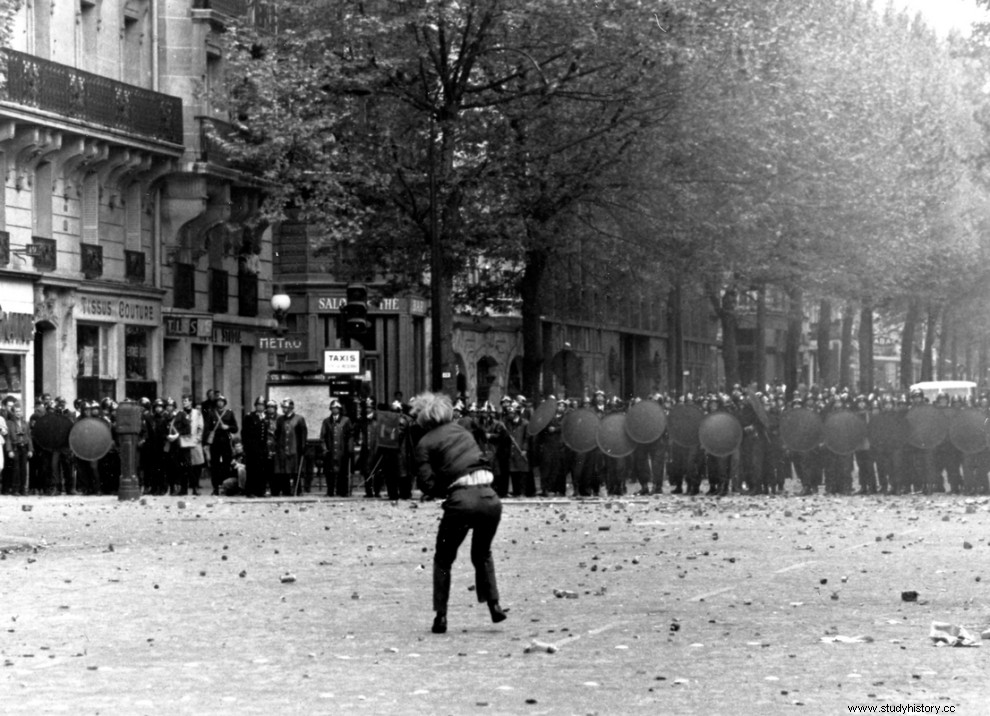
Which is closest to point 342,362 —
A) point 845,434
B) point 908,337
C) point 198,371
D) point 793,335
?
point 845,434

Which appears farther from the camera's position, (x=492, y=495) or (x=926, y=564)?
(x=926, y=564)

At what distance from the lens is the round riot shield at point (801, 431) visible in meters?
39.4

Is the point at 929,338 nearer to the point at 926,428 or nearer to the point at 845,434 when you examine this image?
the point at 845,434

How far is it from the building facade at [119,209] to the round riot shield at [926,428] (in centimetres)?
1611

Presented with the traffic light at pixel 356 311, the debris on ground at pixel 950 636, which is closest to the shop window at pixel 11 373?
the traffic light at pixel 356 311

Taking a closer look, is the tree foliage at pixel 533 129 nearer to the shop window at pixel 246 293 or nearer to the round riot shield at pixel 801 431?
the shop window at pixel 246 293

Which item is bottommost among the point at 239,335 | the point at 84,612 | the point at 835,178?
the point at 84,612

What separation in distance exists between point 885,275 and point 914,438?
26.5 meters

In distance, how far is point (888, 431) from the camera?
38969 millimetres

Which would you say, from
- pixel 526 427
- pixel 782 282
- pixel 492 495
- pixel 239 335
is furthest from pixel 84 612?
pixel 782 282

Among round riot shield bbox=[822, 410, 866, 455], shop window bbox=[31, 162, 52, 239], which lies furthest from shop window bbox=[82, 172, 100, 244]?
round riot shield bbox=[822, 410, 866, 455]

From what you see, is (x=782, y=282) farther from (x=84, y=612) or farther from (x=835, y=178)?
(x=84, y=612)

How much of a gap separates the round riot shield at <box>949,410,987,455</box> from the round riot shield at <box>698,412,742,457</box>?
3352 millimetres

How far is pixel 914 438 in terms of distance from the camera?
38.7 metres
